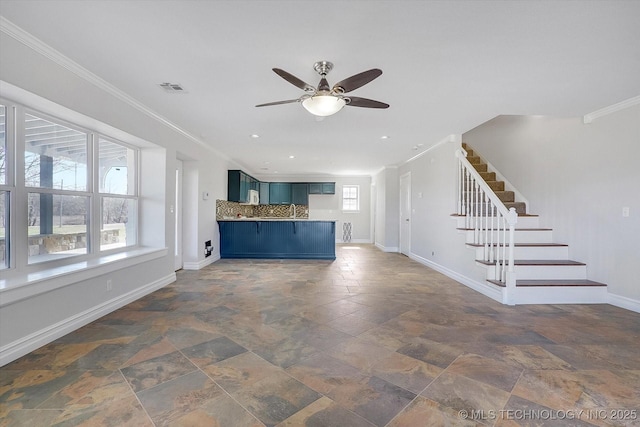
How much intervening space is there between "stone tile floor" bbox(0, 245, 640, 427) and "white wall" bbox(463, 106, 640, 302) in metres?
0.66

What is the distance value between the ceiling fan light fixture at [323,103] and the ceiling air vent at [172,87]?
1.52 meters

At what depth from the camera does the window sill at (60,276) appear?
2.13 meters

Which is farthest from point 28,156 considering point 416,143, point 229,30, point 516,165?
point 516,165

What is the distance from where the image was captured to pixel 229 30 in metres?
2.07

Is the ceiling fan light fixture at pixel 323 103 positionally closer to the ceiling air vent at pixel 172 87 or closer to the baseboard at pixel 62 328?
the ceiling air vent at pixel 172 87

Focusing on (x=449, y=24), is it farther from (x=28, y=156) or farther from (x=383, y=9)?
(x=28, y=156)

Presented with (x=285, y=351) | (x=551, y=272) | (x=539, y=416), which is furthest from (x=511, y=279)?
(x=285, y=351)

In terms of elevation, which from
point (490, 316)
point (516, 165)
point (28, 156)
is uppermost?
point (516, 165)

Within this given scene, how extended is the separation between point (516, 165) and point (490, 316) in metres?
3.56

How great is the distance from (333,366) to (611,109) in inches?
180

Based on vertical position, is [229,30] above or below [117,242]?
above

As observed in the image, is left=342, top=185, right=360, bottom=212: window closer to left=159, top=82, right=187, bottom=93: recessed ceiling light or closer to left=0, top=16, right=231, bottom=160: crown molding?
left=0, top=16, right=231, bottom=160: crown molding

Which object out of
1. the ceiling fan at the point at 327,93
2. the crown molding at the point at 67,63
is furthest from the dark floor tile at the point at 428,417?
the crown molding at the point at 67,63

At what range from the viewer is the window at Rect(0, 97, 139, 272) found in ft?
7.77
